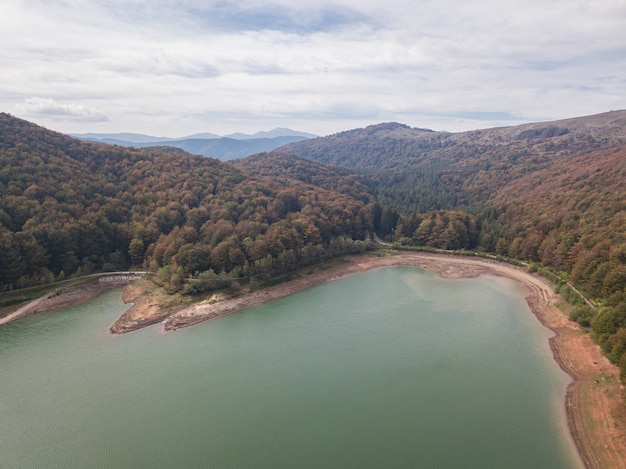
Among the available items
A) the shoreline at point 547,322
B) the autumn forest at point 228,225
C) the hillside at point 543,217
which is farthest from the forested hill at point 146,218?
the hillside at point 543,217

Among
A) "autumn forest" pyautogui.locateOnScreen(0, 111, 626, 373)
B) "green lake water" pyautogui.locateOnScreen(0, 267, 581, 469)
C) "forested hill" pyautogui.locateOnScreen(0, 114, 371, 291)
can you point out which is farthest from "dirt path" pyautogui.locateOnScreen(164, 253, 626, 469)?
"forested hill" pyautogui.locateOnScreen(0, 114, 371, 291)

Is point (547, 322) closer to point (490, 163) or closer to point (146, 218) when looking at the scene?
point (146, 218)

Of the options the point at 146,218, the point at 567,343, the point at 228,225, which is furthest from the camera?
the point at 146,218

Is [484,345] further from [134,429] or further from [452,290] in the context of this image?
[134,429]

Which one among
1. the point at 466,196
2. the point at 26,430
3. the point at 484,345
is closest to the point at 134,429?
the point at 26,430

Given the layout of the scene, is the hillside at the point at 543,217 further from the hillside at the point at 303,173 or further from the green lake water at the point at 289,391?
the hillside at the point at 303,173

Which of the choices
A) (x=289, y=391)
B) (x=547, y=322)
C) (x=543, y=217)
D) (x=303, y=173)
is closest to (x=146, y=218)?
(x=289, y=391)
